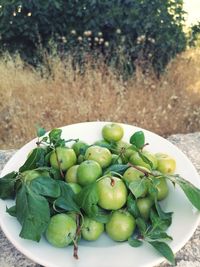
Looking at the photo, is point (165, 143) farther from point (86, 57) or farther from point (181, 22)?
point (181, 22)

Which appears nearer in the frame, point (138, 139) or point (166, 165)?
point (166, 165)

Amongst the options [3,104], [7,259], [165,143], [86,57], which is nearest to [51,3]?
[86,57]

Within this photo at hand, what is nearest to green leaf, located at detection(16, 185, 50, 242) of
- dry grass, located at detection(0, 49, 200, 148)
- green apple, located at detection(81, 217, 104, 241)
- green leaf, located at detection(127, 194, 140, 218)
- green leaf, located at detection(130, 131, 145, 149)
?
green apple, located at detection(81, 217, 104, 241)

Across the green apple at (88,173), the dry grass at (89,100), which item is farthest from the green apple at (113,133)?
the dry grass at (89,100)

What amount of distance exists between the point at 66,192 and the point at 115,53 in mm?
2590

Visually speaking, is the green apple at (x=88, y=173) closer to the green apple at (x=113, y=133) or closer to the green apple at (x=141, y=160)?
the green apple at (x=141, y=160)

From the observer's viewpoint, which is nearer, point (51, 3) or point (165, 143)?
point (165, 143)

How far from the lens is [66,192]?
1326 mm

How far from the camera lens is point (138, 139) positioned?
1.64 metres

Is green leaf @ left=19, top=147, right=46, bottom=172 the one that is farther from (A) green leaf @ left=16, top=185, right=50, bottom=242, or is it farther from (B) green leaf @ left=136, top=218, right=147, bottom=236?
(B) green leaf @ left=136, top=218, right=147, bottom=236

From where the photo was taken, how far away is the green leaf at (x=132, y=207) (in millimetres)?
1345

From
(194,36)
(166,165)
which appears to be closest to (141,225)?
(166,165)

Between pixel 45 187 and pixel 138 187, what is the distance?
278mm

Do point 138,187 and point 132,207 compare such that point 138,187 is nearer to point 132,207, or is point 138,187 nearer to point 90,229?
point 132,207
